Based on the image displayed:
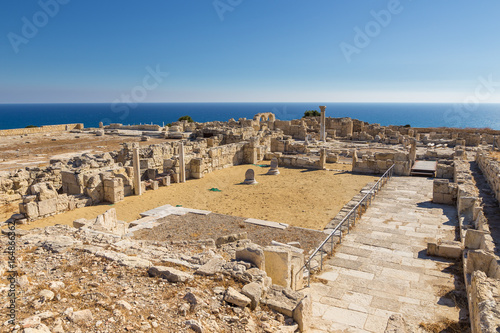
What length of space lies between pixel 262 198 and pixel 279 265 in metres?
9.30

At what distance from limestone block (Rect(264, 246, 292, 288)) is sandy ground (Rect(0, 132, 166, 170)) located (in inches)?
828

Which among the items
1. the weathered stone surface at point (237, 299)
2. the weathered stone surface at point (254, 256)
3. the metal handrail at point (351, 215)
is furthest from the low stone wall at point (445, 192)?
the weathered stone surface at point (237, 299)

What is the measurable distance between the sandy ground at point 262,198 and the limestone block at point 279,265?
17.9ft

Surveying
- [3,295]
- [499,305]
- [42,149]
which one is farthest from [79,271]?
[42,149]

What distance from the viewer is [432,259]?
912 cm

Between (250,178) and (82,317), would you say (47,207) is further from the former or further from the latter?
(82,317)

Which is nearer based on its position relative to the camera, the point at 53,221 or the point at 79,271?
the point at 79,271

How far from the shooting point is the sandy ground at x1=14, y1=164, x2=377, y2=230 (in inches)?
533

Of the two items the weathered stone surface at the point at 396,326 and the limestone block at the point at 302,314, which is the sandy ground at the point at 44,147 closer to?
the limestone block at the point at 302,314

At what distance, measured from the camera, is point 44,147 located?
30.6 meters

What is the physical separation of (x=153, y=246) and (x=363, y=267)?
5.19 m

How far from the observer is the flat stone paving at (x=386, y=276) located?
6.55 metres

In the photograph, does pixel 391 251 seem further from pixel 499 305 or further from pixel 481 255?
pixel 499 305

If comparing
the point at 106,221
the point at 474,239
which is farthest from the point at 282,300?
the point at 106,221
